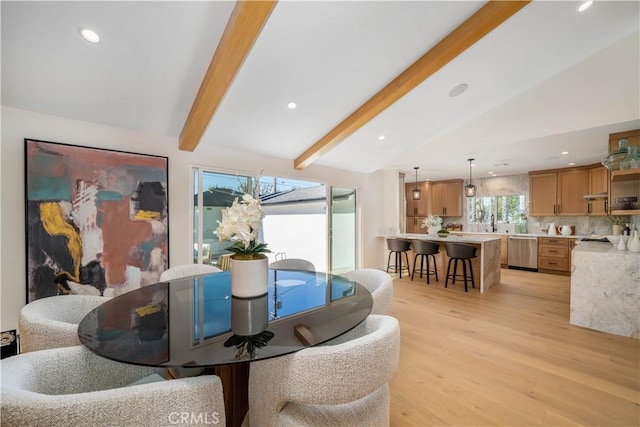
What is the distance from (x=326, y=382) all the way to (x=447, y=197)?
25.6ft

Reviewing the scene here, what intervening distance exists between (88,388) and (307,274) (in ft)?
4.99

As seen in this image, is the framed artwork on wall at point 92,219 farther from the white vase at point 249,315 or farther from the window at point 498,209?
the window at point 498,209

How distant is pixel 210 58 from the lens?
2174 millimetres

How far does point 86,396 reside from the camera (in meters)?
0.71

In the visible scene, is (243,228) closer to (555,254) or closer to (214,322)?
(214,322)

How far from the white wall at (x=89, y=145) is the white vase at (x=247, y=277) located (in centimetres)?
192

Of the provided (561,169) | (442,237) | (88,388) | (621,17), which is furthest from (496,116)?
(88,388)

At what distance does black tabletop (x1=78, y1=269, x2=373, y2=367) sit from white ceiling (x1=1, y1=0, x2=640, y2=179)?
72.5 inches

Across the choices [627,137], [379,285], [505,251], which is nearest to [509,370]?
[379,285]

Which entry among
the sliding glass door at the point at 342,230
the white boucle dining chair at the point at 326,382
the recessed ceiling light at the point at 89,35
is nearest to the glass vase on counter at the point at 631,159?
the white boucle dining chair at the point at 326,382

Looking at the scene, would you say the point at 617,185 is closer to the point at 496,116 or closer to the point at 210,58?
the point at 496,116

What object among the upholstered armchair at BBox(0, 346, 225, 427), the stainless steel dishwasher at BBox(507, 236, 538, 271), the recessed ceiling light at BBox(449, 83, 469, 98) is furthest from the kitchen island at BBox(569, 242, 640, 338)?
the upholstered armchair at BBox(0, 346, 225, 427)

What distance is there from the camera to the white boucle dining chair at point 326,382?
88cm

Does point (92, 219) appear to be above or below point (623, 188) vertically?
below
